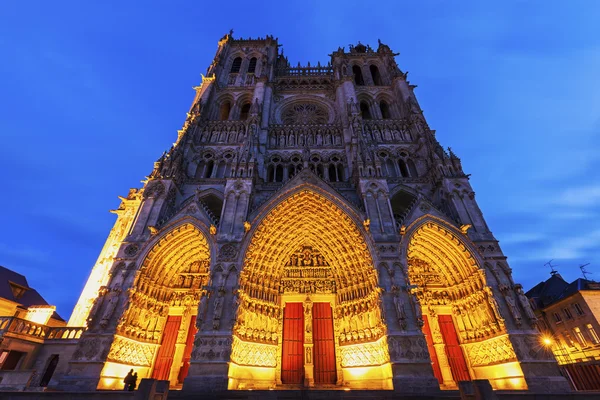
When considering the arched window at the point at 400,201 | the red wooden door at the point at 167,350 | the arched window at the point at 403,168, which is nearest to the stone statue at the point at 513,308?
the arched window at the point at 400,201

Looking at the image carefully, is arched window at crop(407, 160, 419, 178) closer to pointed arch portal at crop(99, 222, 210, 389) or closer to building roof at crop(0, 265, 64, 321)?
pointed arch portal at crop(99, 222, 210, 389)

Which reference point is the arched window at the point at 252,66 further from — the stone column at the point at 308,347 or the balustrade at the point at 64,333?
the balustrade at the point at 64,333

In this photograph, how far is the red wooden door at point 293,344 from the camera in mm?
14023

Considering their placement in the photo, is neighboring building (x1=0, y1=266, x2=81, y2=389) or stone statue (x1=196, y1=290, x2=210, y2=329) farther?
stone statue (x1=196, y1=290, x2=210, y2=329)

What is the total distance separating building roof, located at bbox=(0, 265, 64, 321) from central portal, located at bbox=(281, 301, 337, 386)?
16405mm

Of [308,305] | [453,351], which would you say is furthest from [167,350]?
[453,351]

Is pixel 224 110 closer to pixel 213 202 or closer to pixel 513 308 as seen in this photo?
pixel 213 202

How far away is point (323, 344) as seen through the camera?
14.8 metres

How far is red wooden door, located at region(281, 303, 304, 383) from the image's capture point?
46.0 ft

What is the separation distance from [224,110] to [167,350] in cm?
1973

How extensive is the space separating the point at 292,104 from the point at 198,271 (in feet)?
55.7

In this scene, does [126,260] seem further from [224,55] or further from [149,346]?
[224,55]

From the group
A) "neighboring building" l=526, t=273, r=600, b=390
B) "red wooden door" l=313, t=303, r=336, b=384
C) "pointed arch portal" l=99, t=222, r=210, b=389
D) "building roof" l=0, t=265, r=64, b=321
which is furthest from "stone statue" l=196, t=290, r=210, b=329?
"neighboring building" l=526, t=273, r=600, b=390

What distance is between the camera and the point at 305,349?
47.0 ft
